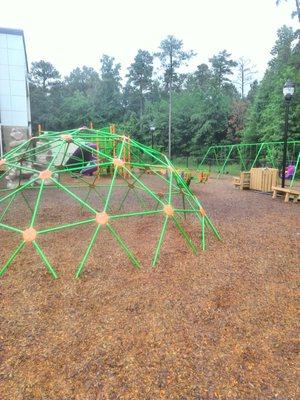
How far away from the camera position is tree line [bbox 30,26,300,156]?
20286 mm

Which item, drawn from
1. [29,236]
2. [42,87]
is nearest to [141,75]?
[42,87]

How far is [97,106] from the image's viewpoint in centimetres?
3803

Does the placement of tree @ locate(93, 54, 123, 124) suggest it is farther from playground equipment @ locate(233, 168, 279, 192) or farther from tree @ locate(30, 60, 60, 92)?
playground equipment @ locate(233, 168, 279, 192)

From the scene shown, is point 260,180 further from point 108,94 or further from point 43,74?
point 43,74

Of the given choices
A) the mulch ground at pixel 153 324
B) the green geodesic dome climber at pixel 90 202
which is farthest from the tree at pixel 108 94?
the mulch ground at pixel 153 324

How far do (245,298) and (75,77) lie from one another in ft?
181

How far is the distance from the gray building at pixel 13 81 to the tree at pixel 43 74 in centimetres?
3011

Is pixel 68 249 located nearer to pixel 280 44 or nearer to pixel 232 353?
pixel 232 353

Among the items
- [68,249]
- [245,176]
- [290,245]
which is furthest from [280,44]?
[68,249]

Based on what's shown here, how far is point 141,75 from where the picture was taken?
1553 inches

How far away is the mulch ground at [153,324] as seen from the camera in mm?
1891

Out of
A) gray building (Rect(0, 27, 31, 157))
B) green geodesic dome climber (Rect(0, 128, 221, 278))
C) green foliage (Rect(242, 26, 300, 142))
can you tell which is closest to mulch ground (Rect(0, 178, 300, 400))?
green geodesic dome climber (Rect(0, 128, 221, 278))

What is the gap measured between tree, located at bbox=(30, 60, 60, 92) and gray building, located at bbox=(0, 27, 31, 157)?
30.1 m

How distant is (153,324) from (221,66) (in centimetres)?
3758
